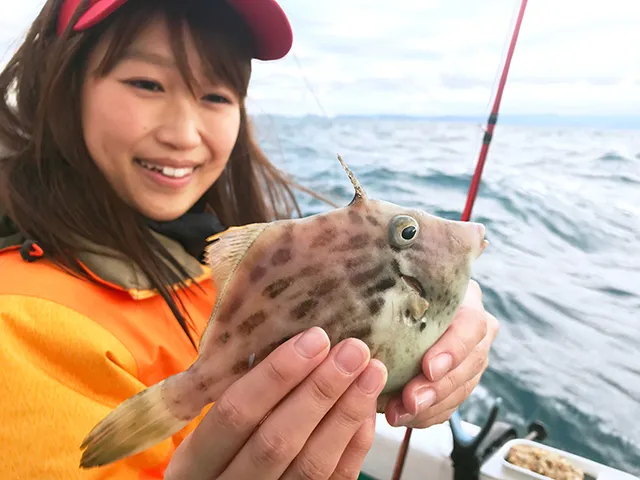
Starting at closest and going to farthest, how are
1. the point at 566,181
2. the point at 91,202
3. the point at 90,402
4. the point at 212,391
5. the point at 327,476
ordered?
1. the point at 212,391
2. the point at 327,476
3. the point at 90,402
4. the point at 91,202
5. the point at 566,181

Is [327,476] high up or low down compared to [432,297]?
down

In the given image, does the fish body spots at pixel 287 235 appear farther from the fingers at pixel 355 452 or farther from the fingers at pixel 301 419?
the fingers at pixel 355 452

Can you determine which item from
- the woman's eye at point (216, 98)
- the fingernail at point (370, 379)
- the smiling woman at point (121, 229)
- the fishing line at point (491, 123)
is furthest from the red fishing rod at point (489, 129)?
the fingernail at point (370, 379)

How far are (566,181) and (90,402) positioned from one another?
3.98 metres

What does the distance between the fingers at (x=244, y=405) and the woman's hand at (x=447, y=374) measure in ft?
0.81

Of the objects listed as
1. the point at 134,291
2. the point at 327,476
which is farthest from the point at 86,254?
the point at 327,476

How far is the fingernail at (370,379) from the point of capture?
0.90 meters

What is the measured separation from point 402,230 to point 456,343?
0.31 metres

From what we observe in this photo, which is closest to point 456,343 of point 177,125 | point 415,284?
point 415,284

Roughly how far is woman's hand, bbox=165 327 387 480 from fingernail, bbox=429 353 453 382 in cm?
13

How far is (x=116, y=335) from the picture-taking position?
134cm

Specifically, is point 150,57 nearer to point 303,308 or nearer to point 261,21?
point 261,21

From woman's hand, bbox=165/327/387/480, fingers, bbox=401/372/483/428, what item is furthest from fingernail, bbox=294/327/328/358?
fingers, bbox=401/372/483/428

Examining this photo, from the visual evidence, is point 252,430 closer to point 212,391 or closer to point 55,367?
point 212,391
